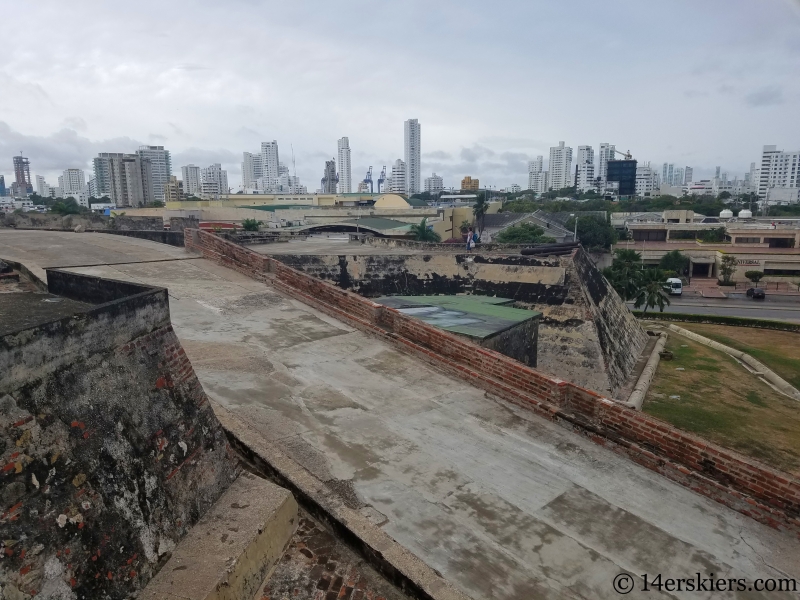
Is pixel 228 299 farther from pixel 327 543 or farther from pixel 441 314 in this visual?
pixel 327 543

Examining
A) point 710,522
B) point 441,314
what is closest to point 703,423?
point 441,314

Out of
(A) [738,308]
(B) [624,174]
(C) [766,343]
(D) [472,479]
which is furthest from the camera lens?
(B) [624,174]

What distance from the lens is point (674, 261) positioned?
39.1 meters

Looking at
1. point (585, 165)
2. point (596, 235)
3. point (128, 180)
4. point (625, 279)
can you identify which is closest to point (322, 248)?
point (625, 279)

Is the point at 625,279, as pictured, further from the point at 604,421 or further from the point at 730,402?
the point at 604,421

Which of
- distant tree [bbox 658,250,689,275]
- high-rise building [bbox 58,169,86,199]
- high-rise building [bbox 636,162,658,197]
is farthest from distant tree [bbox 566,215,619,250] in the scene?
high-rise building [bbox 58,169,86,199]

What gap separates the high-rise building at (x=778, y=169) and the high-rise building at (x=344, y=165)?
12487cm

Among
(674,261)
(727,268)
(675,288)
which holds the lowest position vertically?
(675,288)

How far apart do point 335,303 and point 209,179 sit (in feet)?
595

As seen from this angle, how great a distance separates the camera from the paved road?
27.3 meters

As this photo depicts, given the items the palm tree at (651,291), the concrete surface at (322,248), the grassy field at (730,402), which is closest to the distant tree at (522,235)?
the palm tree at (651,291)

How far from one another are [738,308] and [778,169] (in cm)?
15559

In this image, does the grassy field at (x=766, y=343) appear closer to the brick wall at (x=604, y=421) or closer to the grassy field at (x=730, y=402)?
the grassy field at (x=730, y=402)

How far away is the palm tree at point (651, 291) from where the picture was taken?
990 inches
